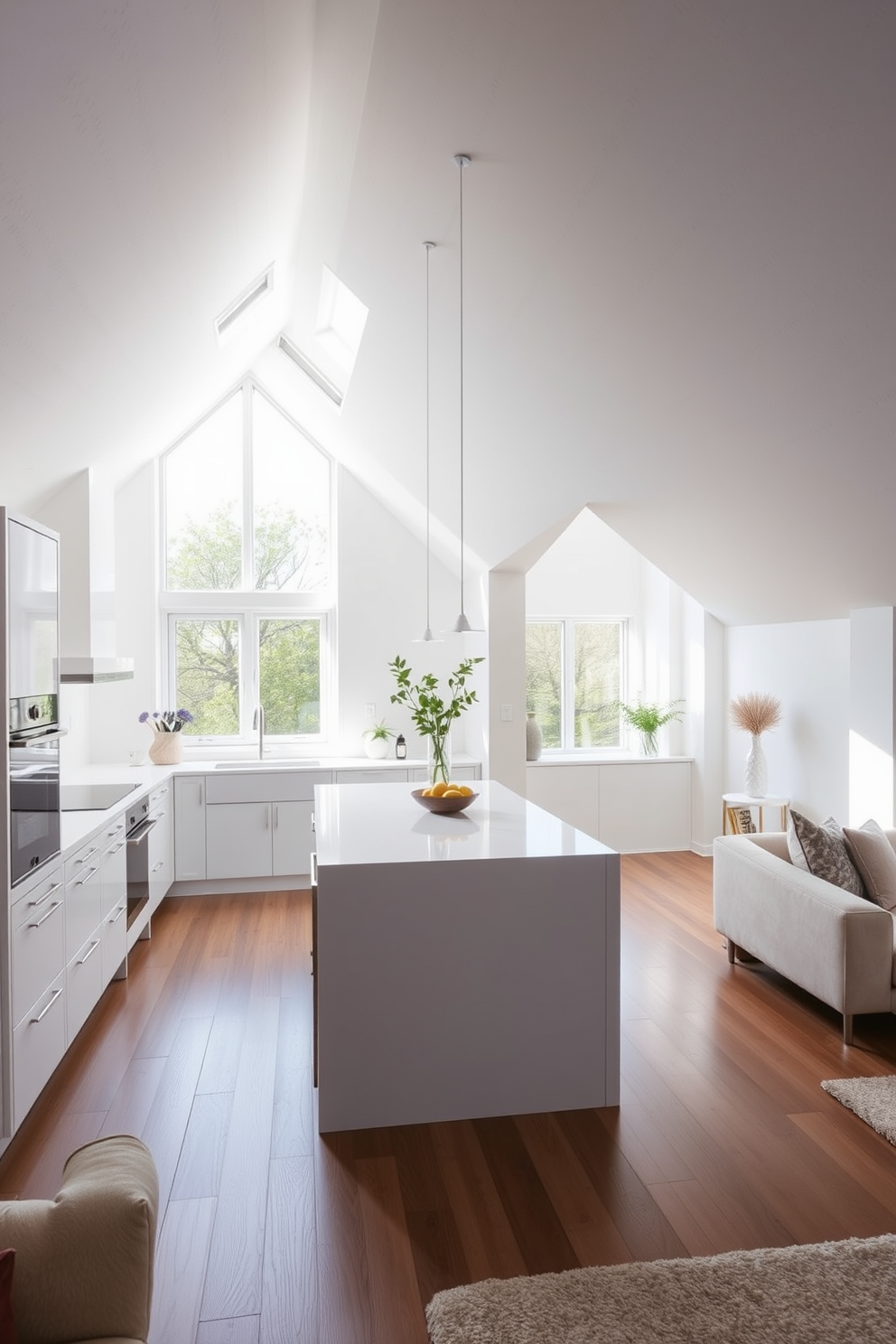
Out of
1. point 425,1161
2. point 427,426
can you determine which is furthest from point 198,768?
point 425,1161

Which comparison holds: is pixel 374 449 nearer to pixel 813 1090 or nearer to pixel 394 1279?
pixel 813 1090

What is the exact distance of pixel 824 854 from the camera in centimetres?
396

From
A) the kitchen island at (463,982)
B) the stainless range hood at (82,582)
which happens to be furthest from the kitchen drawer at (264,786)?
the kitchen island at (463,982)

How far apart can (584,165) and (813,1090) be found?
3.08m

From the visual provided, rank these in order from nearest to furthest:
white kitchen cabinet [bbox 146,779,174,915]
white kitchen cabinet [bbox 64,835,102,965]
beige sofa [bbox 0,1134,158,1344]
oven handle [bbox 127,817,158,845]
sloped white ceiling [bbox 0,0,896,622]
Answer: beige sofa [bbox 0,1134,158,1344] < sloped white ceiling [bbox 0,0,896,622] < white kitchen cabinet [bbox 64,835,102,965] < oven handle [bbox 127,817,158,845] < white kitchen cabinet [bbox 146,779,174,915]

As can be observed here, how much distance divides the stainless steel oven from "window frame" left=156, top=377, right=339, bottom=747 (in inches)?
130

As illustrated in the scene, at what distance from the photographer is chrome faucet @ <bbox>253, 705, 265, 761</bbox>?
6.46 meters

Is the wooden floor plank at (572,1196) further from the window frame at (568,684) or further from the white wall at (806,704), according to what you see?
the window frame at (568,684)

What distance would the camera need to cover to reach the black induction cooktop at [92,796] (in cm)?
470

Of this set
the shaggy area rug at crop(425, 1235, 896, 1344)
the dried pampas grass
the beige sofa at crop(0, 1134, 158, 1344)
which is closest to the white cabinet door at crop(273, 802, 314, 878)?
the dried pampas grass

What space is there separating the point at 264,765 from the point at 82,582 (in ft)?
6.11

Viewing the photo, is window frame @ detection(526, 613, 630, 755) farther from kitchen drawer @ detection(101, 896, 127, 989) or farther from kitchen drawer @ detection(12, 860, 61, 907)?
kitchen drawer @ detection(12, 860, 61, 907)

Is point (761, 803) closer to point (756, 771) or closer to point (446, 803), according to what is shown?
point (756, 771)

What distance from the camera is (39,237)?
2.65 metres
